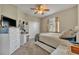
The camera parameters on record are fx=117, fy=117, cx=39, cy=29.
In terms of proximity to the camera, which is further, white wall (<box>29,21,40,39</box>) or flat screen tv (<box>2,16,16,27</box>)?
white wall (<box>29,21,40,39</box>)

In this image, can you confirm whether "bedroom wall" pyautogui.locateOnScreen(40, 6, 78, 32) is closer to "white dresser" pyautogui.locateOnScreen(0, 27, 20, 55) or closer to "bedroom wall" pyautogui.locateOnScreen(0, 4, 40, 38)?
"bedroom wall" pyautogui.locateOnScreen(0, 4, 40, 38)

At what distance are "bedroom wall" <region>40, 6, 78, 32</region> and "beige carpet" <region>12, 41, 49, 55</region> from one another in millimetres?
341

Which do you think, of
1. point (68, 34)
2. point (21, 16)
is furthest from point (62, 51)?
point (21, 16)

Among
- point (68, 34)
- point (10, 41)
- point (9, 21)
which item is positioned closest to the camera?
point (68, 34)

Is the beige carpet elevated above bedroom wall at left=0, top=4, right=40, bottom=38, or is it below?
below

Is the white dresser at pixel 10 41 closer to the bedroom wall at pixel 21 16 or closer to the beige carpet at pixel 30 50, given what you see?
the beige carpet at pixel 30 50

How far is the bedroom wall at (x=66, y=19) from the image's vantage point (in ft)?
6.33

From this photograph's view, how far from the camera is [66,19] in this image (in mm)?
2037

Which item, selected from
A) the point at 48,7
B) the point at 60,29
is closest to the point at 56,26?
the point at 60,29

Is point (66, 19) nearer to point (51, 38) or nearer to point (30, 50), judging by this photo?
point (51, 38)

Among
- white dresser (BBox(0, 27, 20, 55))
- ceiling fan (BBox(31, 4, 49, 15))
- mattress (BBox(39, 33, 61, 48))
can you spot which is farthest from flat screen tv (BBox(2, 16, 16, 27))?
mattress (BBox(39, 33, 61, 48))

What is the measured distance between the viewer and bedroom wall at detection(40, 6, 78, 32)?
75.9 inches

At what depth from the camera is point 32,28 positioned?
7.28ft

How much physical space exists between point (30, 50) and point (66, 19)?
0.83 metres
